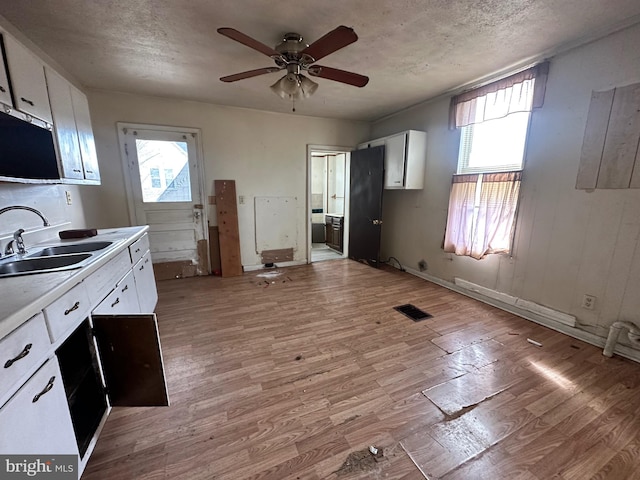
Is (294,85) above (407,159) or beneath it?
above

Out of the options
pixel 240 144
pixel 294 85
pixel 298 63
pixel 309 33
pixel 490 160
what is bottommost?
pixel 490 160

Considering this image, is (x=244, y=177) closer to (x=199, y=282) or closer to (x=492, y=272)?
(x=199, y=282)

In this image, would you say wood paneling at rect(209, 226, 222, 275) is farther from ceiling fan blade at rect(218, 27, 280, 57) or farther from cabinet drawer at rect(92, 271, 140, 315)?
ceiling fan blade at rect(218, 27, 280, 57)

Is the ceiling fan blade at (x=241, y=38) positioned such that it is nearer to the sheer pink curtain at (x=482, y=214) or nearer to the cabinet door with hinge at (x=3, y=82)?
the cabinet door with hinge at (x=3, y=82)

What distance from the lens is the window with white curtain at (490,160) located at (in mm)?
2551

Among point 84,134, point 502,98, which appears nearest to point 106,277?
point 84,134

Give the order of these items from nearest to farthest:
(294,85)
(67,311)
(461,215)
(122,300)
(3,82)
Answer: (67,311) < (3,82) < (122,300) < (294,85) < (461,215)

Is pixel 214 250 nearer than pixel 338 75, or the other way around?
pixel 338 75

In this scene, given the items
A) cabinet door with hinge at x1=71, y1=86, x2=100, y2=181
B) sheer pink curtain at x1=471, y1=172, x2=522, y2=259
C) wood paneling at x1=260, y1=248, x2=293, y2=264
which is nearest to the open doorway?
wood paneling at x1=260, y1=248, x2=293, y2=264

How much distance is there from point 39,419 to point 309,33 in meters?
2.66

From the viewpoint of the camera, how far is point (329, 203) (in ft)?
20.3

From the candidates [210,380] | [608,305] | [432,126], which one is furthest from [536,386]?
[432,126]

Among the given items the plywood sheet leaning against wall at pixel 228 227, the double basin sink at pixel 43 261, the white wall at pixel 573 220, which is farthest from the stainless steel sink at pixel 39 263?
the white wall at pixel 573 220

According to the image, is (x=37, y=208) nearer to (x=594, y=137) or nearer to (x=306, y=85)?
(x=306, y=85)
